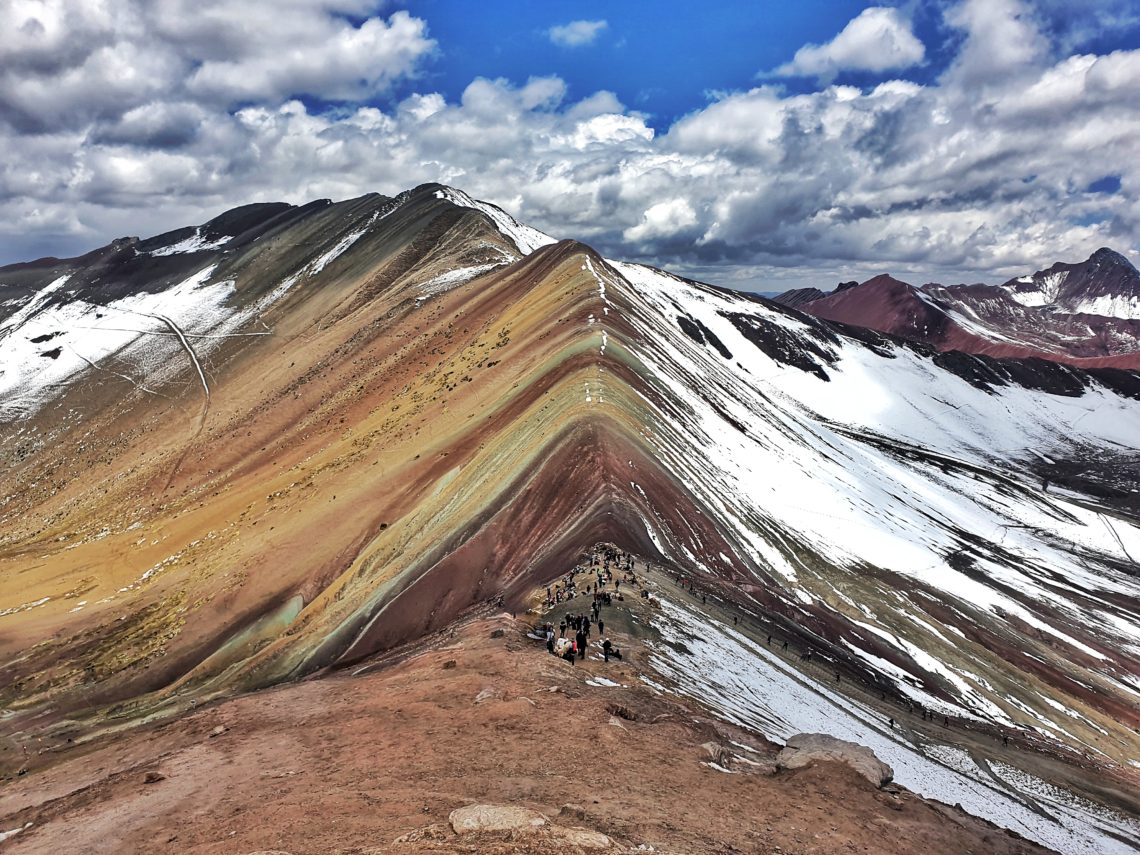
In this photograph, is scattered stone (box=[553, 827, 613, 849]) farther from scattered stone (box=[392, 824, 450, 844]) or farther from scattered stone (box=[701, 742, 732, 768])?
scattered stone (box=[701, 742, 732, 768])

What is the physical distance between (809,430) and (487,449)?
58.1m

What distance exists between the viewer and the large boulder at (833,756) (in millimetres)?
15789

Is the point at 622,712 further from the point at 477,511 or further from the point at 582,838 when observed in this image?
the point at 477,511

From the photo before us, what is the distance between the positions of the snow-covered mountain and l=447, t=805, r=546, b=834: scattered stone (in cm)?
991

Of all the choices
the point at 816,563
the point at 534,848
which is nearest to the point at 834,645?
the point at 816,563

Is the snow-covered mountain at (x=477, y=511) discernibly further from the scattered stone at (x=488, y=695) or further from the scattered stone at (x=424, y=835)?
the scattered stone at (x=424, y=835)

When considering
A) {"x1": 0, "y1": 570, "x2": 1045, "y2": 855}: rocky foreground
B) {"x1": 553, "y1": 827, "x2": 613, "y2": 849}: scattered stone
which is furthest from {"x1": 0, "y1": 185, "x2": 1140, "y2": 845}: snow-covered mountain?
{"x1": 553, "y1": 827, "x2": 613, "y2": 849}: scattered stone

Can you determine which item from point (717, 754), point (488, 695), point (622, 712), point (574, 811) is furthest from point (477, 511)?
point (574, 811)

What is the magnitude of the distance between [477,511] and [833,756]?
916 inches

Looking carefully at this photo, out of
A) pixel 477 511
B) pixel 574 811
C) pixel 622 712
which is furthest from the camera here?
pixel 477 511

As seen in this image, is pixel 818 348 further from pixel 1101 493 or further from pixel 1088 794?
pixel 1088 794

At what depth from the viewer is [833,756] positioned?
16219 millimetres

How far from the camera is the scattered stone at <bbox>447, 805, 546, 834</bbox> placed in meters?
11.0

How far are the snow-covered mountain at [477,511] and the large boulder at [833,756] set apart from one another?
280cm
